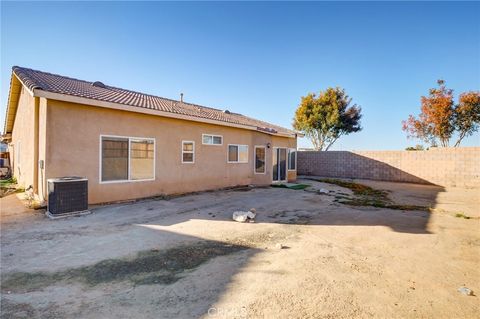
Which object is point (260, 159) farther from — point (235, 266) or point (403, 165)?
point (403, 165)

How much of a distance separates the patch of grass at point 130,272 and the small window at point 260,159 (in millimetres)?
9987

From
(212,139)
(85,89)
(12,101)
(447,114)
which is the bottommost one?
(212,139)

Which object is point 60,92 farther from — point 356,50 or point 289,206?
point 356,50

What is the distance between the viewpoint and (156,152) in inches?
373

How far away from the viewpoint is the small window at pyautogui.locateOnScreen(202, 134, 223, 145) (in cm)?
1143

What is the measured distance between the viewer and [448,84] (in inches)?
747

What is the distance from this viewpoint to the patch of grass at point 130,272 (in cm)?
316

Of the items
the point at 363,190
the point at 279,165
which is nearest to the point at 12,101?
the point at 279,165

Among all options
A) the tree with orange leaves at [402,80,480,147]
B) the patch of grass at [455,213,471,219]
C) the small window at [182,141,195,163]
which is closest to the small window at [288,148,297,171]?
the small window at [182,141,195,163]

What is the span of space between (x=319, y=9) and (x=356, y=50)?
14.4ft

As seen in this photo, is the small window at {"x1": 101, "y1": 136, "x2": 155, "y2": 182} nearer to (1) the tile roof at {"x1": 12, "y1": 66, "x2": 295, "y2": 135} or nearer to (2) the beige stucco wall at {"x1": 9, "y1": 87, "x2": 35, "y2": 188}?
(1) the tile roof at {"x1": 12, "y1": 66, "x2": 295, "y2": 135}

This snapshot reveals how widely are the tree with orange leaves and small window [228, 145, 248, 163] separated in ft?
56.2

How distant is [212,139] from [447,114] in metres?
19.7

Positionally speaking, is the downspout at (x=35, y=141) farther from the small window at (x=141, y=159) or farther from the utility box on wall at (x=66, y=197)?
the small window at (x=141, y=159)
